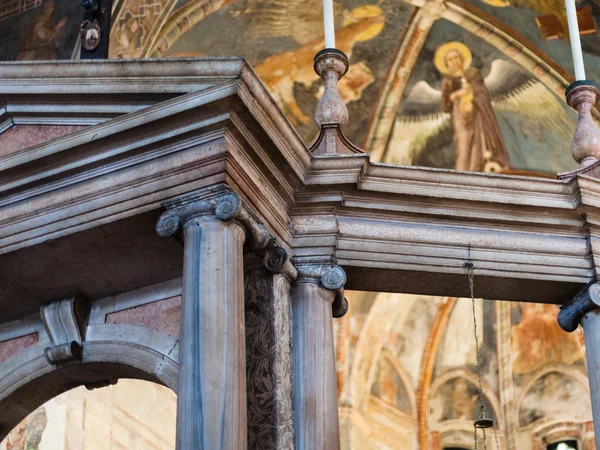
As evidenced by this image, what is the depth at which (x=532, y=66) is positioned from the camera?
53.8ft

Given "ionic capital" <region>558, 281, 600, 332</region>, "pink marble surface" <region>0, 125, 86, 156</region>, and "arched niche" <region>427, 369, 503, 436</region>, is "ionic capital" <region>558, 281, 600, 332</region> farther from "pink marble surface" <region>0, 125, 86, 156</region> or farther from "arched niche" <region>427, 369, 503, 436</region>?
"arched niche" <region>427, 369, 503, 436</region>

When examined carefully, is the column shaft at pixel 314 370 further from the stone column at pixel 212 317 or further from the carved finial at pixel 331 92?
the carved finial at pixel 331 92

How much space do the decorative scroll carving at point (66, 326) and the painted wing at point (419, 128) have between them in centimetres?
895

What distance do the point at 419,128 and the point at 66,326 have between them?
9.42 m

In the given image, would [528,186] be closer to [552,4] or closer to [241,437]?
[241,437]

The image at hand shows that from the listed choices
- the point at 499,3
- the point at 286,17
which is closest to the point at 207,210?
the point at 286,17

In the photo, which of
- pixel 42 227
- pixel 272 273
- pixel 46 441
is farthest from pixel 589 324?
pixel 46 441

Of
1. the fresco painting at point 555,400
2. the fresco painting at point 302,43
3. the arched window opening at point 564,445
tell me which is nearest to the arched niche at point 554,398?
the fresco painting at point 555,400

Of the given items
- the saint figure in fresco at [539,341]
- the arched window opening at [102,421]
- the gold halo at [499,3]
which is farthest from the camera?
the saint figure in fresco at [539,341]

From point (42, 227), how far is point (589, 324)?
3727 millimetres

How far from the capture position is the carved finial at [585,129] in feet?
30.2

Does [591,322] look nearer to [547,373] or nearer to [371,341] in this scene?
[371,341]

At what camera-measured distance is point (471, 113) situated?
1719cm

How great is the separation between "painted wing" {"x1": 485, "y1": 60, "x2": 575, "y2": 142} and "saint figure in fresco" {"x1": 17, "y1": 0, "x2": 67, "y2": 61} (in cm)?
584
